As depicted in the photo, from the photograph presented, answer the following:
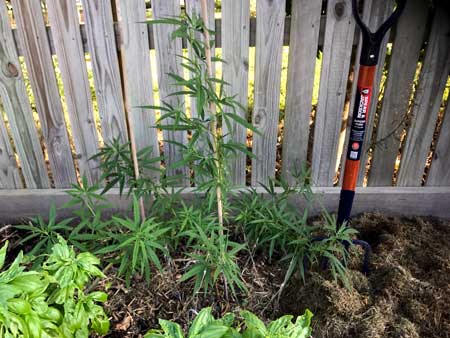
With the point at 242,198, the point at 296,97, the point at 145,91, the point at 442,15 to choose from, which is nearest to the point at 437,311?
the point at 242,198

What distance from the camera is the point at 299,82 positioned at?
2.56m

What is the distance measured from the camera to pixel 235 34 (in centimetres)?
239

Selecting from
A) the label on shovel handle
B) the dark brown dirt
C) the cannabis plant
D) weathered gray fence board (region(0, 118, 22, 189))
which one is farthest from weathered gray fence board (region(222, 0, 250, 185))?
weathered gray fence board (region(0, 118, 22, 189))

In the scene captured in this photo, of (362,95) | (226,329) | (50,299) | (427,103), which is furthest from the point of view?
(427,103)

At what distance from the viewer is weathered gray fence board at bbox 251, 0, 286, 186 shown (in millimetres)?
2354

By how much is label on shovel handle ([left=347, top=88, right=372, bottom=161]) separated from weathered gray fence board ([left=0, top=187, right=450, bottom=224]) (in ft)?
2.60

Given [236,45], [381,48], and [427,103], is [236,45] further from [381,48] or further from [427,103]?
[427,103]

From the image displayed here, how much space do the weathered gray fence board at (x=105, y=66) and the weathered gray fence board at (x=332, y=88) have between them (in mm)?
1188

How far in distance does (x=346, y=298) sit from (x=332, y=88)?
119cm

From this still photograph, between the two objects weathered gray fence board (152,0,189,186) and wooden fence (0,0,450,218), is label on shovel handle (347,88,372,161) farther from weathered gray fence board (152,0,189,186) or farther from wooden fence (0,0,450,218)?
weathered gray fence board (152,0,189,186)

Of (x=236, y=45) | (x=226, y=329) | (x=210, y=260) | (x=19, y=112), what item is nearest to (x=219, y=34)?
(x=236, y=45)

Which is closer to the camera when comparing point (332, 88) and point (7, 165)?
point (332, 88)

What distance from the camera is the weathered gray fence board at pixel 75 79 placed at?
2.37 meters

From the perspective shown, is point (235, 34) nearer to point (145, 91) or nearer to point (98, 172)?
A: point (145, 91)
